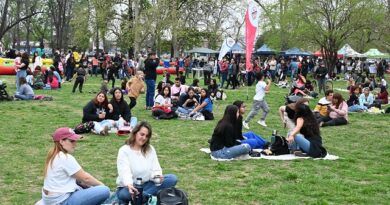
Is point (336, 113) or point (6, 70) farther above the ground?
point (6, 70)

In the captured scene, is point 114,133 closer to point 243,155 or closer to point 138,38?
point 243,155

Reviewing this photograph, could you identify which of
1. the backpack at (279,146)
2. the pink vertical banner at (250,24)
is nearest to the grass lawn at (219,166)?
the backpack at (279,146)

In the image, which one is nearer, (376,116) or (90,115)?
(90,115)

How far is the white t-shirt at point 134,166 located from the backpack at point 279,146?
3776 mm

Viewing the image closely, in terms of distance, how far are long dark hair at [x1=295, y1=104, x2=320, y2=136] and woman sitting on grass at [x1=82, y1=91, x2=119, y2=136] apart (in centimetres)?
389

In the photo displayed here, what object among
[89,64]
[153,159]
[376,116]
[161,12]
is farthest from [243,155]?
[161,12]

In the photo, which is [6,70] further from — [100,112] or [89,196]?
[89,196]

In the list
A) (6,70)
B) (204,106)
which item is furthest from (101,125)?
(6,70)

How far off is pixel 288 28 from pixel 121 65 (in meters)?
15.4

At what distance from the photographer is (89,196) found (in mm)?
4949

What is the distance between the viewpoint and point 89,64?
31984 mm

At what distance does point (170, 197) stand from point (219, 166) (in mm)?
2843

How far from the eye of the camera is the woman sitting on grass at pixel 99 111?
1067 centimetres

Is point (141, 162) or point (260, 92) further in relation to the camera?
point (260, 92)
